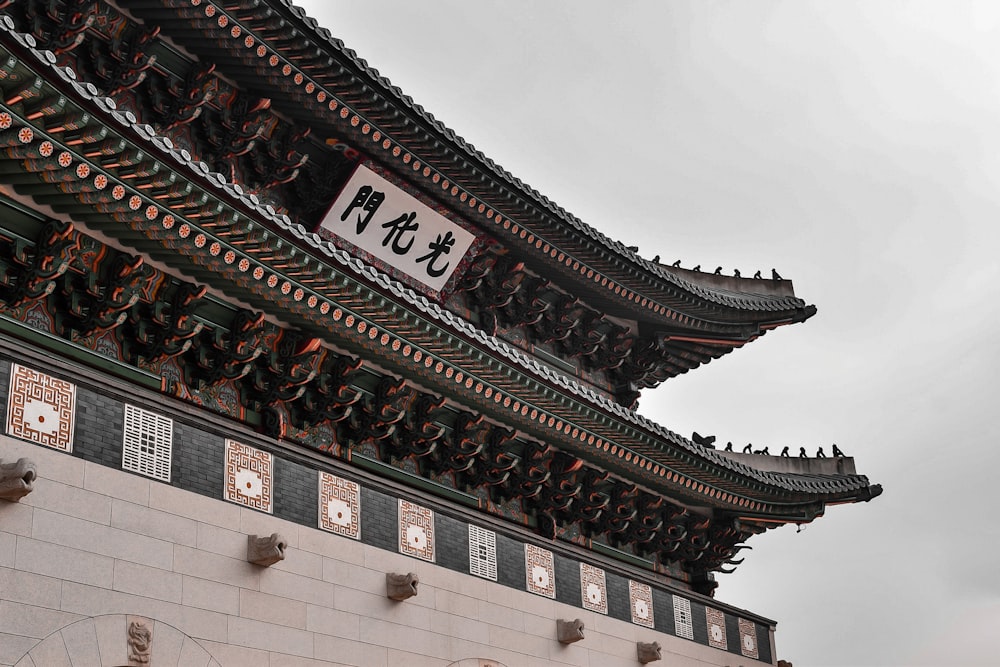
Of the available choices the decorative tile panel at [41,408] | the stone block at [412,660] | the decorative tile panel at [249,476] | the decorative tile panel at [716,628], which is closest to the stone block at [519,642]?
the stone block at [412,660]

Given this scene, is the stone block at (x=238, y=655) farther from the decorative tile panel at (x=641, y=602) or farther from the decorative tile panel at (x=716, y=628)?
the decorative tile panel at (x=716, y=628)

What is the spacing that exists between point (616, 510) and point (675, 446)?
1547 mm

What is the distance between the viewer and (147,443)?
10.6 metres

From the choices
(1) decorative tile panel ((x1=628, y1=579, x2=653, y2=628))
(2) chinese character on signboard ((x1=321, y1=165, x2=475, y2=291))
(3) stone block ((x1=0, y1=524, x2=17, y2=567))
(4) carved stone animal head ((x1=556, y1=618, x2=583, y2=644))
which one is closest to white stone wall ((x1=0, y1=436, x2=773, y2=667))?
(3) stone block ((x1=0, y1=524, x2=17, y2=567))

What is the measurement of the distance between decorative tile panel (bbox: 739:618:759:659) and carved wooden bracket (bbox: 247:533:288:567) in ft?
33.9

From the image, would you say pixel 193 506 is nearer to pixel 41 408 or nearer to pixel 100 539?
pixel 100 539

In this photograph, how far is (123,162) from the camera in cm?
916

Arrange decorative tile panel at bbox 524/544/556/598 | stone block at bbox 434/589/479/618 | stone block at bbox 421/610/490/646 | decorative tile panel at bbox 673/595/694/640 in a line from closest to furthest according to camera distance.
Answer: stone block at bbox 421/610/490/646 → stone block at bbox 434/589/479/618 → decorative tile panel at bbox 524/544/556/598 → decorative tile panel at bbox 673/595/694/640

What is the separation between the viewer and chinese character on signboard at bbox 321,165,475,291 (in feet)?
50.3

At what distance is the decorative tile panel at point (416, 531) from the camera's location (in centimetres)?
1320

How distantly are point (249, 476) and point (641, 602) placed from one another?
7501 millimetres

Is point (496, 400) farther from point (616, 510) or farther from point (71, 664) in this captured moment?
point (71, 664)

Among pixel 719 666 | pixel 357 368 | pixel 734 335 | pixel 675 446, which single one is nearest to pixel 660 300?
pixel 734 335

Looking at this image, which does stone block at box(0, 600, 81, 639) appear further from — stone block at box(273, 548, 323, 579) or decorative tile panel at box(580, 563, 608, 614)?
decorative tile panel at box(580, 563, 608, 614)
